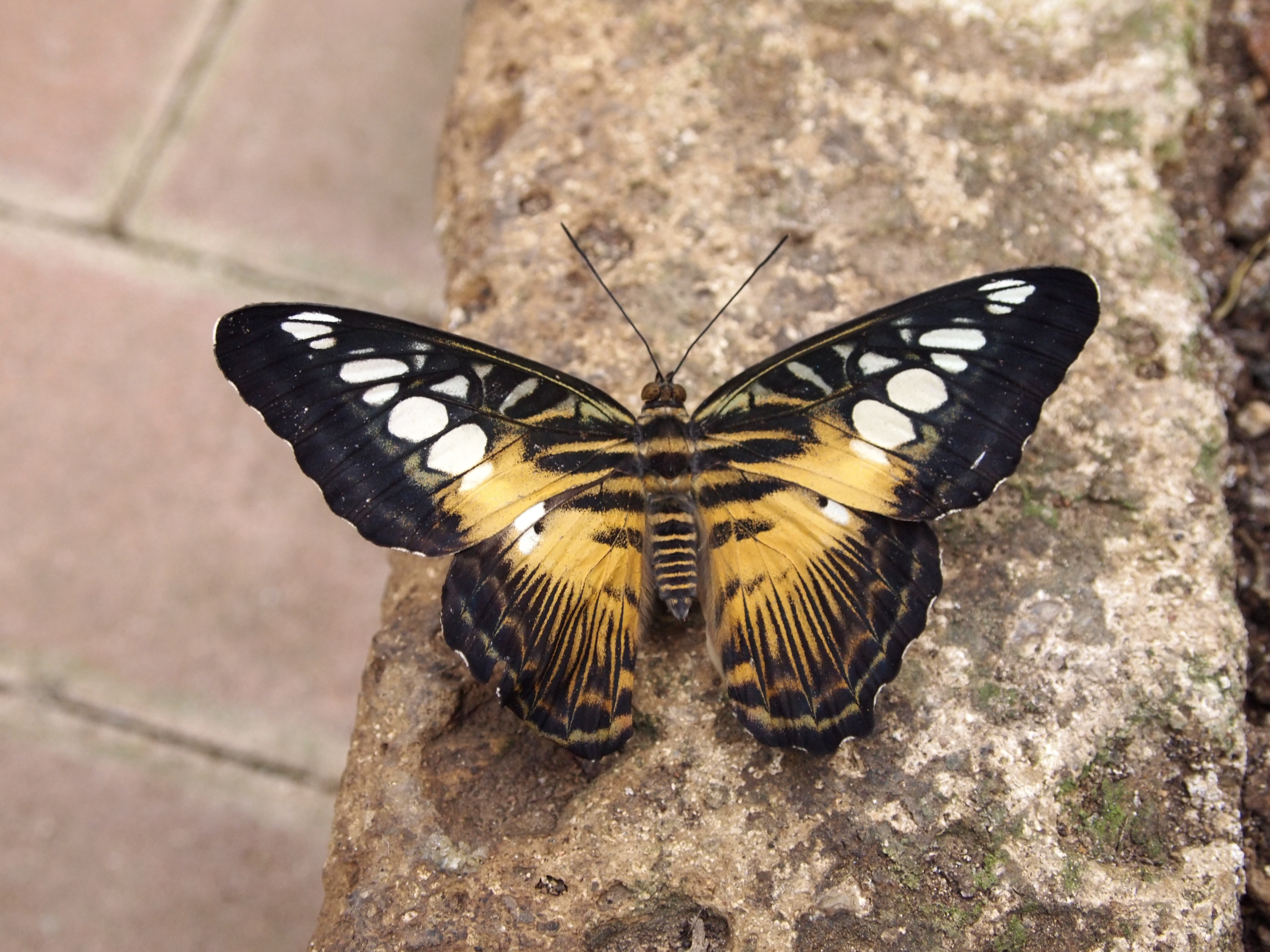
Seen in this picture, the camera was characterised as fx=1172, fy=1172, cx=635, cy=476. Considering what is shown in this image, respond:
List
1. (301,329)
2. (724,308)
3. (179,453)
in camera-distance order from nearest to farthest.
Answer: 1. (301,329)
2. (724,308)
3. (179,453)

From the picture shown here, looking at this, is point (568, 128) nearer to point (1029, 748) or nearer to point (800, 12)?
point (800, 12)

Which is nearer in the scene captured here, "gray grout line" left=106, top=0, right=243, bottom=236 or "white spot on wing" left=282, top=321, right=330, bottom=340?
"white spot on wing" left=282, top=321, right=330, bottom=340

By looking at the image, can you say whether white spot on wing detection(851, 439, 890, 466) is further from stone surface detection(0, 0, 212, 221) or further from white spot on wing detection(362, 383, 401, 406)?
stone surface detection(0, 0, 212, 221)

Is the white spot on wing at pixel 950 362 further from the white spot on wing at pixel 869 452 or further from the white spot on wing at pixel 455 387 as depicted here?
the white spot on wing at pixel 455 387

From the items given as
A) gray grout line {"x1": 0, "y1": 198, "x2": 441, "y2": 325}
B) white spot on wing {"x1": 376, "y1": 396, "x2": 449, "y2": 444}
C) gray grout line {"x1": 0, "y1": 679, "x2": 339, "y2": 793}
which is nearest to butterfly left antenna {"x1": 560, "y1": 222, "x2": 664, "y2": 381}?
white spot on wing {"x1": 376, "y1": 396, "x2": 449, "y2": 444}

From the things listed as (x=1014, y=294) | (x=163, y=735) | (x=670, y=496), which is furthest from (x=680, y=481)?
(x=163, y=735)

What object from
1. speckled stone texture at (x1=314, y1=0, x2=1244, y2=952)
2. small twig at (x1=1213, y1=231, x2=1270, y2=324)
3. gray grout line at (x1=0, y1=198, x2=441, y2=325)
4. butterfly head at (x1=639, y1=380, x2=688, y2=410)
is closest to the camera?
speckled stone texture at (x1=314, y1=0, x2=1244, y2=952)

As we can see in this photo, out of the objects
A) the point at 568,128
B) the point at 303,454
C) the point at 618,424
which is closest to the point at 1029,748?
the point at 618,424

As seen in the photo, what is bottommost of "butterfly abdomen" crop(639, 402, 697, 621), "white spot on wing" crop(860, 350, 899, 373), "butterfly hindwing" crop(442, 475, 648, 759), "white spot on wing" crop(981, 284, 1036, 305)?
"butterfly hindwing" crop(442, 475, 648, 759)

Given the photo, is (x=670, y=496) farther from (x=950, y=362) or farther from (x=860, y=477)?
(x=950, y=362)
